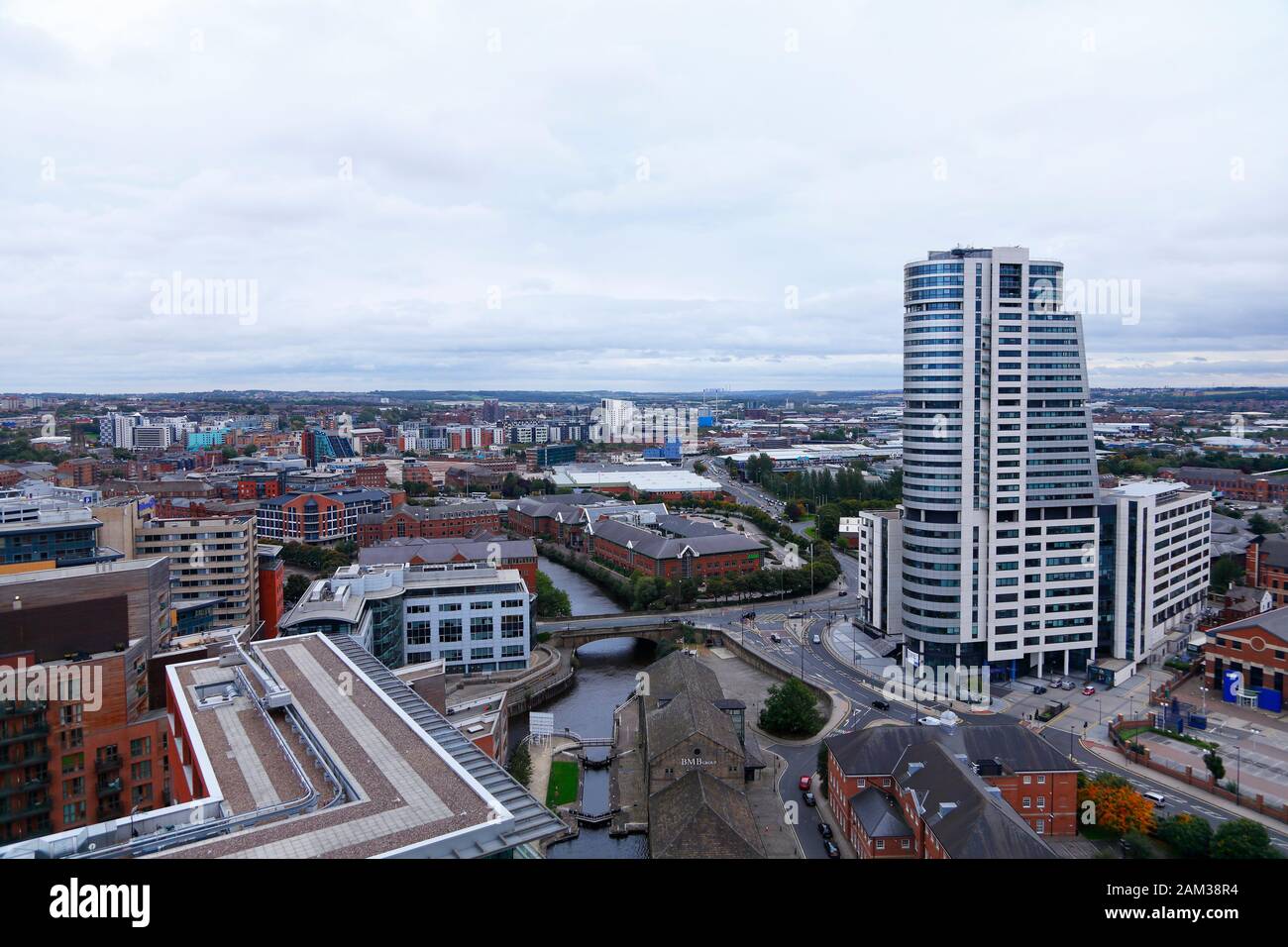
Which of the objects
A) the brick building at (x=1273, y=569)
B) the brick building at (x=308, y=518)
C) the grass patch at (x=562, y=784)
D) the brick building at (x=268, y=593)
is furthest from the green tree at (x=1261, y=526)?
the brick building at (x=308, y=518)

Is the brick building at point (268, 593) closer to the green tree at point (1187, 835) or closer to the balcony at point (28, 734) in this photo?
the balcony at point (28, 734)

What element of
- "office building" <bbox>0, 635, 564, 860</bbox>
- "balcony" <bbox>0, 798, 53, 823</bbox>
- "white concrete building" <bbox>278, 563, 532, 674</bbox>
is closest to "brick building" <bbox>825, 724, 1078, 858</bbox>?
"office building" <bbox>0, 635, 564, 860</bbox>

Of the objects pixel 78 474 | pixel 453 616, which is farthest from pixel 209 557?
pixel 78 474

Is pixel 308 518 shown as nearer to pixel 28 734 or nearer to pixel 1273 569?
pixel 28 734

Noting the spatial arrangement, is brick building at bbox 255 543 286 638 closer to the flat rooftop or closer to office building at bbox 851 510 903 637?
the flat rooftop
